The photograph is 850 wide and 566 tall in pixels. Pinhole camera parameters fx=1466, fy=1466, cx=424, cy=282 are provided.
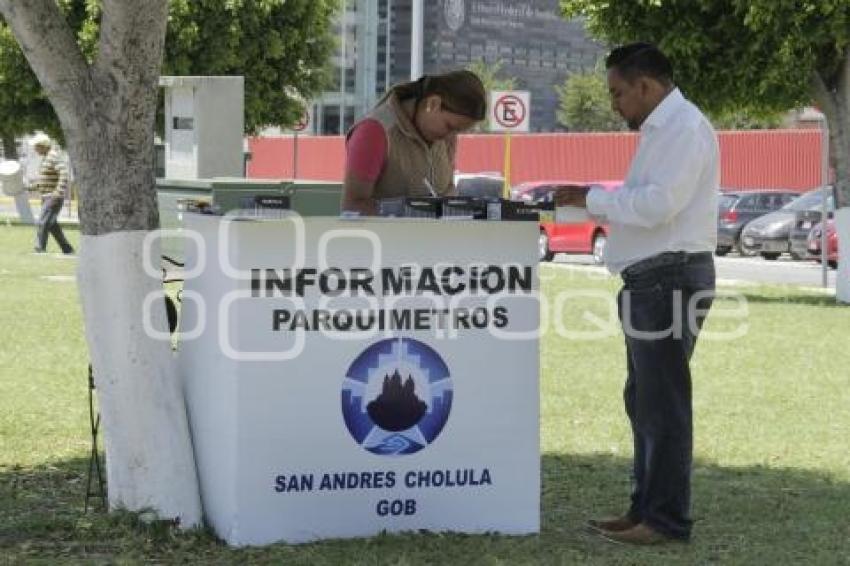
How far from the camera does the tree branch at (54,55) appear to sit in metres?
5.81

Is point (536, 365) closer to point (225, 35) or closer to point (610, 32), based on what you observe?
point (610, 32)

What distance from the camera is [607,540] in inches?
240

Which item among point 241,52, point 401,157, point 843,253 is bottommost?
point 843,253

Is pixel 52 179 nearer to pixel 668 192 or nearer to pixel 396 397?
pixel 396 397

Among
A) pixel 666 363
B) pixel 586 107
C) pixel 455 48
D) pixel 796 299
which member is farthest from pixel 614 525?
pixel 455 48

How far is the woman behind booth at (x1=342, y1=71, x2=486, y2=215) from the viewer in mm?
6215

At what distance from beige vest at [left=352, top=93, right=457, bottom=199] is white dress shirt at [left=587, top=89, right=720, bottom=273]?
2.77 ft

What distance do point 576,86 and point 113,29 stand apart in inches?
2897

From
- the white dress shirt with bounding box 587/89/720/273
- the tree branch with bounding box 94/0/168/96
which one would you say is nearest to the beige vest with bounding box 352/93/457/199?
the white dress shirt with bounding box 587/89/720/273

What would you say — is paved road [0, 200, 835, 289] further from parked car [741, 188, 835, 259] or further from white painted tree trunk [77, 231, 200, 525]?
white painted tree trunk [77, 231, 200, 525]

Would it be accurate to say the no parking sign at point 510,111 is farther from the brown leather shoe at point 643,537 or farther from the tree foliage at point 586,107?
the tree foliage at point 586,107

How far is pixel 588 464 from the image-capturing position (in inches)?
309

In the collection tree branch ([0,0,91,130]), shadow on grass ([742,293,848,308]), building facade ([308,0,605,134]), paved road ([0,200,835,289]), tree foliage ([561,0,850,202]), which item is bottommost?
paved road ([0,200,835,289])

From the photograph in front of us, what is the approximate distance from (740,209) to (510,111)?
11518 millimetres
